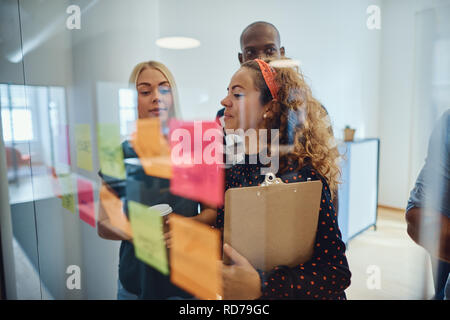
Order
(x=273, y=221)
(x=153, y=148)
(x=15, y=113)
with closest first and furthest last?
(x=273, y=221) → (x=153, y=148) → (x=15, y=113)

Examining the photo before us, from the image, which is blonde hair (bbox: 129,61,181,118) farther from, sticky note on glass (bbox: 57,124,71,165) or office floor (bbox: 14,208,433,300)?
office floor (bbox: 14,208,433,300)

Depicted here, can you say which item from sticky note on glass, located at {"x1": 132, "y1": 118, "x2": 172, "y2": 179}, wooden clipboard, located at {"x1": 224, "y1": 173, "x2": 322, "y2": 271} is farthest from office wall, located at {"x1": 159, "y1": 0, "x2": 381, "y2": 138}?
wooden clipboard, located at {"x1": 224, "y1": 173, "x2": 322, "y2": 271}

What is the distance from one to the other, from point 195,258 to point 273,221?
0.24 metres

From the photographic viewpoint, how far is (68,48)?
775 millimetres

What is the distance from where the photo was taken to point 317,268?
0.59 m

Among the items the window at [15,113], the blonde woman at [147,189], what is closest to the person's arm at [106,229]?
the blonde woman at [147,189]

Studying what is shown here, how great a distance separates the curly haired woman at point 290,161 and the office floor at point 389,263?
8 centimetres

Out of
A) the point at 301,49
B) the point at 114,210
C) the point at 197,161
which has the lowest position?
the point at 114,210

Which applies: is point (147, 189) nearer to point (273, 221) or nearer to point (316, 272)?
point (273, 221)

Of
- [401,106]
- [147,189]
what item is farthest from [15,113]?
[401,106]

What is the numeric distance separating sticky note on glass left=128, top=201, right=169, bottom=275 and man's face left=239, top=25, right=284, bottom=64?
47 centimetres

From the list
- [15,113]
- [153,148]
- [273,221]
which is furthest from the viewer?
[15,113]

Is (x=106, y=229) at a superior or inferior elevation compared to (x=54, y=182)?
inferior

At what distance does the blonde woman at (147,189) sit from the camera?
68cm
